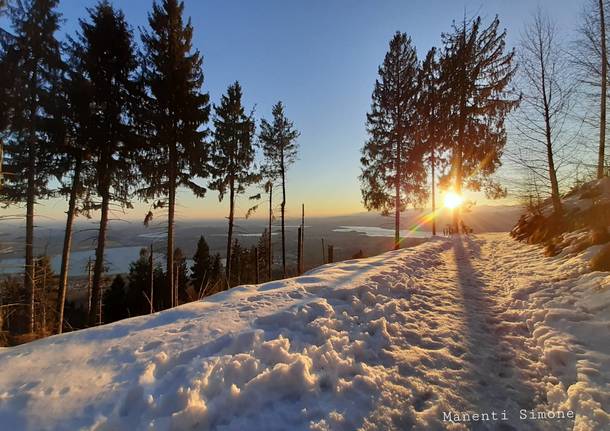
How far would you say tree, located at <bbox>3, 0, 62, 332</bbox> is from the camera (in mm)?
9273

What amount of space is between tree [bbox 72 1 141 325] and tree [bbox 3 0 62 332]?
995 millimetres

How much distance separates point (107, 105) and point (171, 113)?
91.8 inches

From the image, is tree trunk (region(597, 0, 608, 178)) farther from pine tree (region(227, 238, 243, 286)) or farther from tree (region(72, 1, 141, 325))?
pine tree (region(227, 238, 243, 286))

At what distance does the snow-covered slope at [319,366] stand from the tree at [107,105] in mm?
9816

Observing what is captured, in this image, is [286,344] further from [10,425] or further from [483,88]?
[483,88]

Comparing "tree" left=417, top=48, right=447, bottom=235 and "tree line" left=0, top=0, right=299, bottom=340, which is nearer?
"tree line" left=0, top=0, right=299, bottom=340

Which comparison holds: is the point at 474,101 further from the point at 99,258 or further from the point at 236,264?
the point at 236,264

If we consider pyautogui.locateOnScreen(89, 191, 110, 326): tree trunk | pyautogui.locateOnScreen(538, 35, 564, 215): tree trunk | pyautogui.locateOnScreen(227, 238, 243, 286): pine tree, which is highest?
pyautogui.locateOnScreen(538, 35, 564, 215): tree trunk

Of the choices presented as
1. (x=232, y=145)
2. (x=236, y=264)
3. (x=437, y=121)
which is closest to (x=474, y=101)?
(x=437, y=121)

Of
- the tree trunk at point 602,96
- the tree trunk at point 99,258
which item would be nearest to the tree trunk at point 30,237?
the tree trunk at point 99,258

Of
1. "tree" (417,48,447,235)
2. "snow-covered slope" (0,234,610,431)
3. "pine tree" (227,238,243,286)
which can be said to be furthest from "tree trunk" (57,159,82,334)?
"tree" (417,48,447,235)

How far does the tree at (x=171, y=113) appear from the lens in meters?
11.7

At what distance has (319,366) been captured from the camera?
2834 millimetres

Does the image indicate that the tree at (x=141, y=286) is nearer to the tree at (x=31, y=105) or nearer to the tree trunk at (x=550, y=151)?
the tree at (x=31, y=105)
